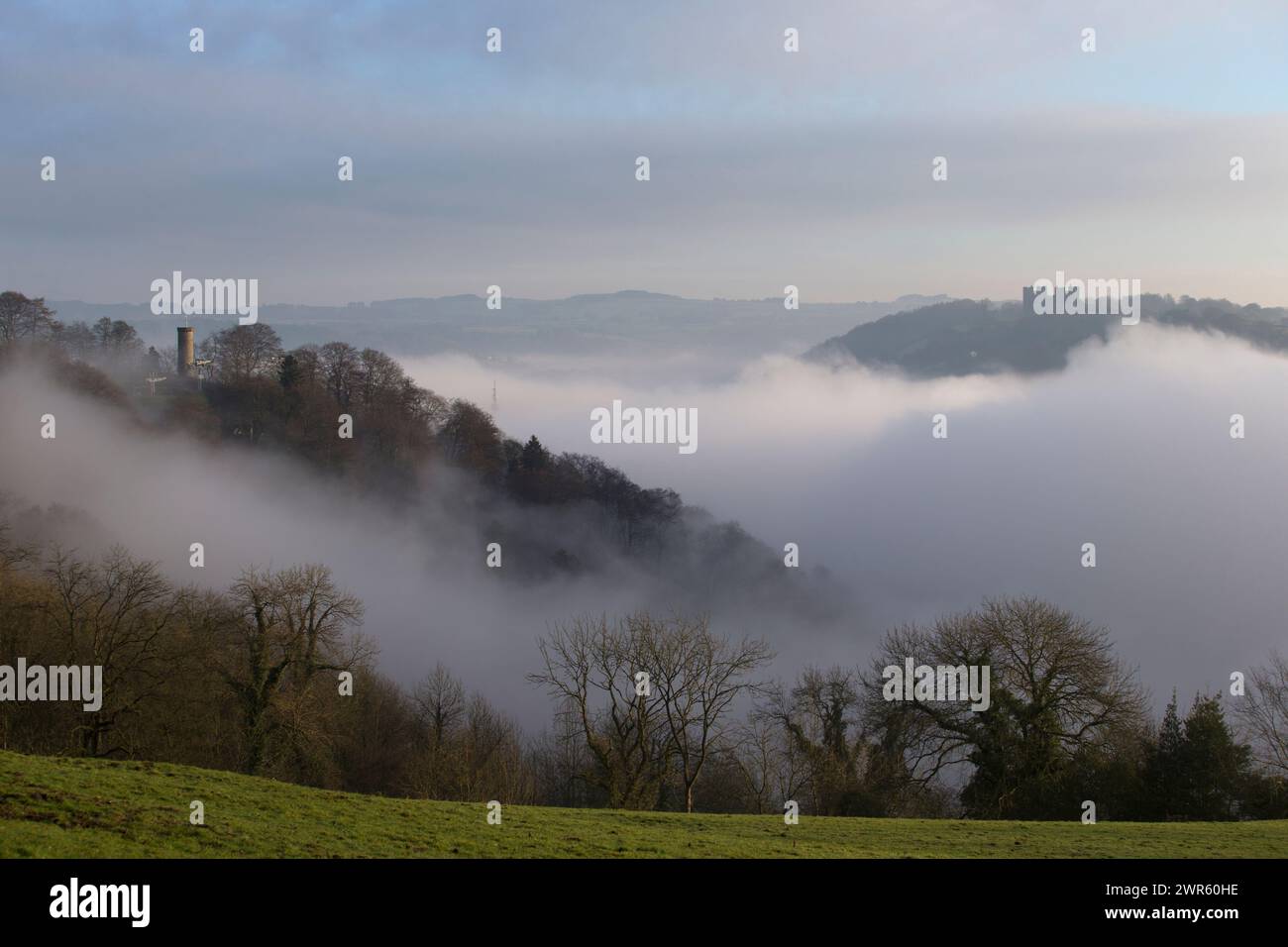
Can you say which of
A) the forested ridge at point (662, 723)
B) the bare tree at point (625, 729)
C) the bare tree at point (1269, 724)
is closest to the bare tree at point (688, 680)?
the forested ridge at point (662, 723)

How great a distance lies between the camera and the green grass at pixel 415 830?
16391 mm

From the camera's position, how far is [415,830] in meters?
20.0

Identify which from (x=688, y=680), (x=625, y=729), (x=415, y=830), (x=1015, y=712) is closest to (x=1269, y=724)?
(x=1015, y=712)

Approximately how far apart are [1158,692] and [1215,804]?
312ft

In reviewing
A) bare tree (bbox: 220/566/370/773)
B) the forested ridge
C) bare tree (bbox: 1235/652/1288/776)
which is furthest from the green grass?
bare tree (bbox: 220/566/370/773)

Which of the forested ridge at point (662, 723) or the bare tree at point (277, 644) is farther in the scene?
the bare tree at point (277, 644)

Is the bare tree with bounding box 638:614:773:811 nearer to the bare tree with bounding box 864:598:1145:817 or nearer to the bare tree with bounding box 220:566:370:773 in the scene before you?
the bare tree with bounding box 864:598:1145:817

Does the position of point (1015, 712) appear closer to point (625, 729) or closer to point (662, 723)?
point (662, 723)

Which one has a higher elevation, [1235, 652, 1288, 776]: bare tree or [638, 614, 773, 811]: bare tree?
[638, 614, 773, 811]: bare tree

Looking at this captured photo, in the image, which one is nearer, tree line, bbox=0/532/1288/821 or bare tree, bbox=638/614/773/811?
tree line, bbox=0/532/1288/821

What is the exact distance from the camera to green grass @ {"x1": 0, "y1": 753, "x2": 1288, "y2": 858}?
16.4 m

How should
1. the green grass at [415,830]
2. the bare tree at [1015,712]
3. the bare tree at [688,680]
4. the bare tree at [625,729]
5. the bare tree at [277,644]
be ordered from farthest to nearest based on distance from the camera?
the bare tree at [688,680] → the bare tree at [277,644] → the bare tree at [1015,712] → the bare tree at [625,729] → the green grass at [415,830]

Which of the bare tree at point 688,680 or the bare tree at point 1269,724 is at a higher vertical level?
the bare tree at point 688,680

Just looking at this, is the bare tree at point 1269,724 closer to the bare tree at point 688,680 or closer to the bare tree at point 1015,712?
the bare tree at point 1015,712
